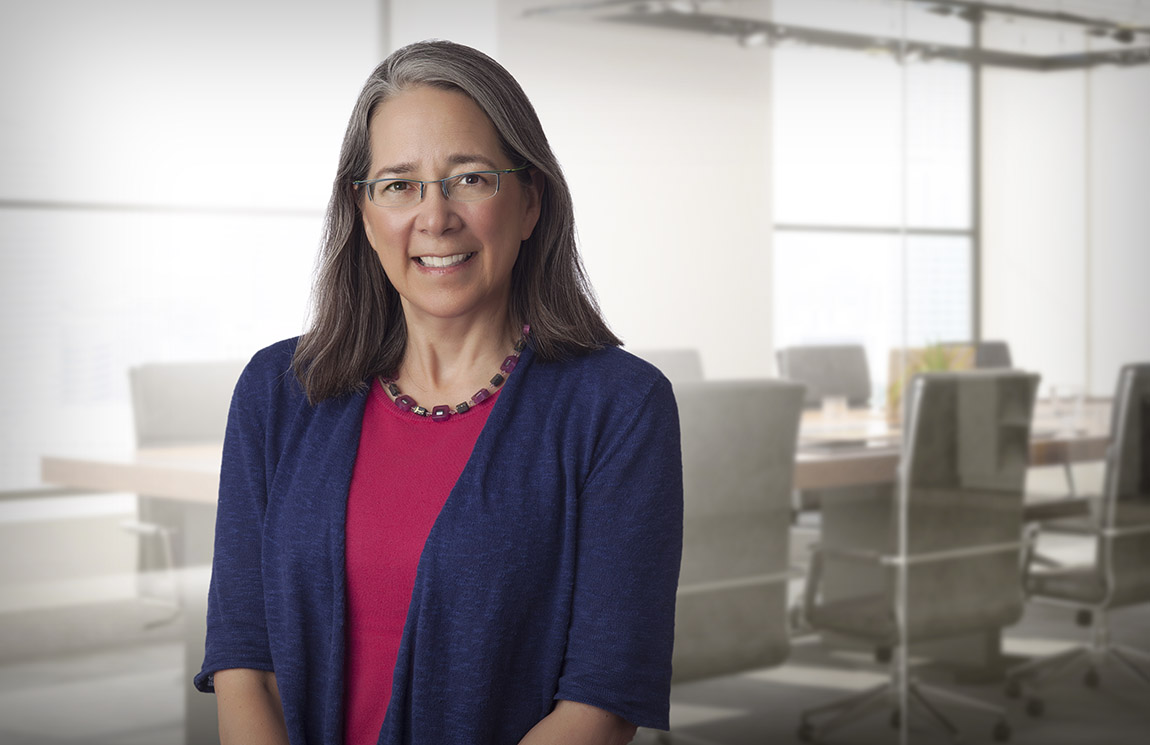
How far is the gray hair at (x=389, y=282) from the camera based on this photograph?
142cm

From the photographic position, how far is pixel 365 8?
2.82 metres

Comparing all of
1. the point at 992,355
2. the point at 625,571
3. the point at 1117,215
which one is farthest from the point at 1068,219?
the point at 625,571

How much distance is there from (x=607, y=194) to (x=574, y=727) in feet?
6.10

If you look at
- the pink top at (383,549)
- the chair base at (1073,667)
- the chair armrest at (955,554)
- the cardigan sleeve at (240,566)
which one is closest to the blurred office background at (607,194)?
the chair armrest at (955,554)

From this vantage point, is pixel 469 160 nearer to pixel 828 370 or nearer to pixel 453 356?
pixel 453 356

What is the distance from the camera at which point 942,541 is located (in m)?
3.46

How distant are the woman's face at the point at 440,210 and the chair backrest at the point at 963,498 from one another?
2.24 meters

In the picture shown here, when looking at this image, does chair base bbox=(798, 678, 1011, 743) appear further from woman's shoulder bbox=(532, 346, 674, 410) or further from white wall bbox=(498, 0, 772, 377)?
woman's shoulder bbox=(532, 346, 674, 410)

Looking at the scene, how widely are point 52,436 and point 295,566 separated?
136cm

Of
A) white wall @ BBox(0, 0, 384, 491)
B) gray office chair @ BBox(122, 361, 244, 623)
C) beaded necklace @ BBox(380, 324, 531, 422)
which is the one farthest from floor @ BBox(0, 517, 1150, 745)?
beaded necklace @ BBox(380, 324, 531, 422)

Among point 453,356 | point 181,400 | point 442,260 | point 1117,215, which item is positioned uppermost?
point 1117,215

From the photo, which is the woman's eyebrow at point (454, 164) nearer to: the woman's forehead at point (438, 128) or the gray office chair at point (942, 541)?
the woman's forehead at point (438, 128)

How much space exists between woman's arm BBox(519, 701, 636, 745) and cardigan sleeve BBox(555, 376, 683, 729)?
2 cm

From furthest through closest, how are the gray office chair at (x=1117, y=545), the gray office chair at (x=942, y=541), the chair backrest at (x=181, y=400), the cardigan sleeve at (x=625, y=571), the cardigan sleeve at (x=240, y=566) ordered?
the gray office chair at (x=1117, y=545) → the gray office chair at (x=942, y=541) → the chair backrest at (x=181, y=400) → the cardigan sleeve at (x=240, y=566) → the cardigan sleeve at (x=625, y=571)
